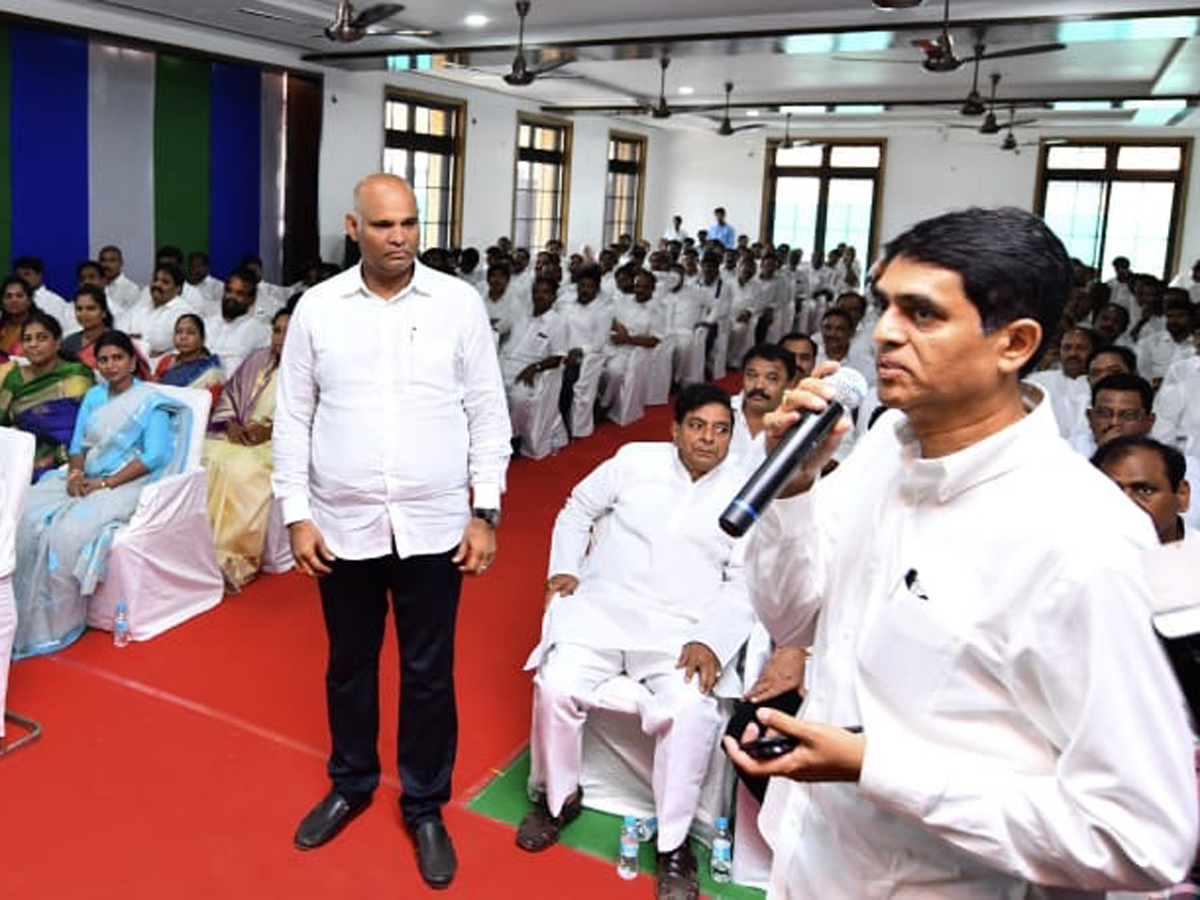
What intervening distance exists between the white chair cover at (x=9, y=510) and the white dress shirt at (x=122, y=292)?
4.66m

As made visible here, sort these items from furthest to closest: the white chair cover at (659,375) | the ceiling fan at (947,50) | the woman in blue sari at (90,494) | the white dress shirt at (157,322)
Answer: the white chair cover at (659,375)
the white dress shirt at (157,322)
the ceiling fan at (947,50)
the woman in blue sari at (90,494)

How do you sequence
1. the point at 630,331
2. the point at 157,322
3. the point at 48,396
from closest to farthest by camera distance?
1. the point at 48,396
2. the point at 157,322
3. the point at 630,331

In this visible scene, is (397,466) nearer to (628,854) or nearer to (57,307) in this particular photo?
(628,854)

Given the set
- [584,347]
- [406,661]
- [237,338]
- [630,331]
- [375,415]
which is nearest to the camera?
[375,415]

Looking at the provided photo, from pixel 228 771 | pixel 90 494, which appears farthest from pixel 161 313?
pixel 228 771

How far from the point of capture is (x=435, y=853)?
2.35 m

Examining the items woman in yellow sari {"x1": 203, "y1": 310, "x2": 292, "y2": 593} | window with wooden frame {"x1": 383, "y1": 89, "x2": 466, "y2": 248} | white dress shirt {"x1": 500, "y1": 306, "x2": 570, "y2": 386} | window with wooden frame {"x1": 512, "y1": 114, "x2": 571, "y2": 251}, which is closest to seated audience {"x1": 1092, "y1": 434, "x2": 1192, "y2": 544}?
woman in yellow sari {"x1": 203, "y1": 310, "x2": 292, "y2": 593}

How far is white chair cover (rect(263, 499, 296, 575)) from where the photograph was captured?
4242mm

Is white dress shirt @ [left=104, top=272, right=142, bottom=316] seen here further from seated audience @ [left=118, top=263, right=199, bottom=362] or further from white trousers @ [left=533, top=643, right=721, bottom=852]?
white trousers @ [left=533, top=643, right=721, bottom=852]

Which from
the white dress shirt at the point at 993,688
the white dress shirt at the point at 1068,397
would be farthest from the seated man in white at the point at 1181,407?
the white dress shirt at the point at 993,688

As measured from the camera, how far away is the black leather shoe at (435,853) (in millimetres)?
2312

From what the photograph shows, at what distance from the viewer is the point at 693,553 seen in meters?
2.80

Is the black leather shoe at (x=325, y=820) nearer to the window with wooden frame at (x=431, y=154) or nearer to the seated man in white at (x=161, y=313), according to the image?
the seated man in white at (x=161, y=313)

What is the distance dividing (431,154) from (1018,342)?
11.1 meters
